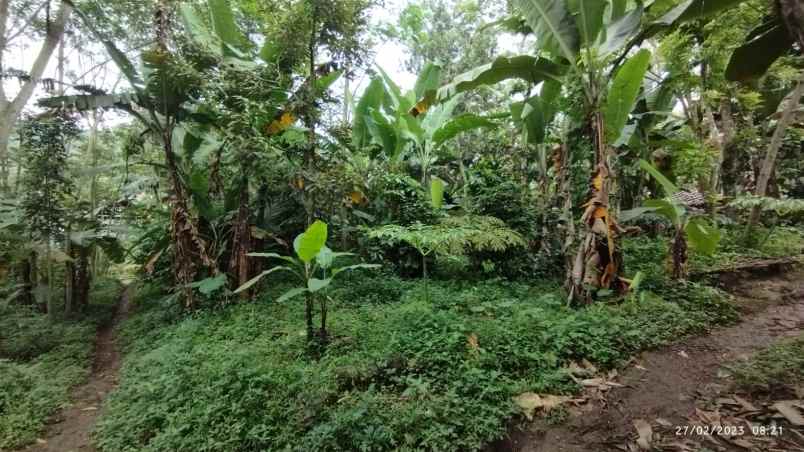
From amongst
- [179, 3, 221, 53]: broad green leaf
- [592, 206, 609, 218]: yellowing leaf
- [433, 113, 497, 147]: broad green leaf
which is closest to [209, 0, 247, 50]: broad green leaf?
[179, 3, 221, 53]: broad green leaf

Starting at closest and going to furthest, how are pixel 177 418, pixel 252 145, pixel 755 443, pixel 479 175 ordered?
pixel 755 443, pixel 177 418, pixel 252 145, pixel 479 175

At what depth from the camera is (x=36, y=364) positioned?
3.70 m

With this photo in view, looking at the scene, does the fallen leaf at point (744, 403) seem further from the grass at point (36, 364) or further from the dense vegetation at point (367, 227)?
the grass at point (36, 364)

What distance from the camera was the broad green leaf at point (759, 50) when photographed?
9.36 feet

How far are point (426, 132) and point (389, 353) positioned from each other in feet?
13.1

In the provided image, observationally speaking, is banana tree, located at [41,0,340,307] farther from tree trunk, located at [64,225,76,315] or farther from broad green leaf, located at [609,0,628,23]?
broad green leaf, located at [609,0,628,23]

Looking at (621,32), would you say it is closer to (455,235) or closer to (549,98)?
(549,98)

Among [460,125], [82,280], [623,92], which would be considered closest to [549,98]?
[623,92]

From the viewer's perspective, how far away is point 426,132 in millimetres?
5746

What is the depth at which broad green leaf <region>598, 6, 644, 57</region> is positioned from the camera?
338 cm

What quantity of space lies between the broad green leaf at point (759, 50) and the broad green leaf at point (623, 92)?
684 mm

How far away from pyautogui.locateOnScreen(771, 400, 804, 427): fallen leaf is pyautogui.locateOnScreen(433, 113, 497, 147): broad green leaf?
4275mm

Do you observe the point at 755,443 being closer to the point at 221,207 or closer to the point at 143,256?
the point at 221,207

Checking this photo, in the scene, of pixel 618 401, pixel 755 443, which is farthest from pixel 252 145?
pixel 755 443
